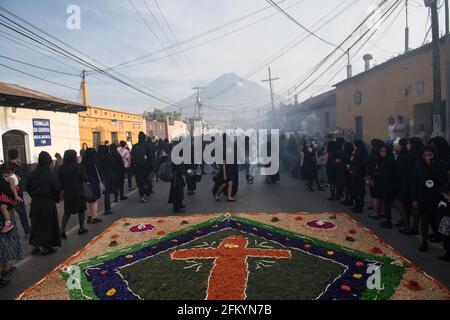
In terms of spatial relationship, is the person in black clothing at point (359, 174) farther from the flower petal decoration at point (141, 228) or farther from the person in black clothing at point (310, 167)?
the flower petal decoration at point (141, 228)

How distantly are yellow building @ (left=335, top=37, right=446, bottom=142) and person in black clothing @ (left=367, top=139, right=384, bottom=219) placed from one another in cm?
358

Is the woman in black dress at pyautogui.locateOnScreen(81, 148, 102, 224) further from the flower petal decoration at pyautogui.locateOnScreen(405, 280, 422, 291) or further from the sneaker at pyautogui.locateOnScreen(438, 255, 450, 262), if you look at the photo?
the sneaker at pyautogui.locateOnScreen(438, 255, 450, 262)

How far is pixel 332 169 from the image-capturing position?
10.1m

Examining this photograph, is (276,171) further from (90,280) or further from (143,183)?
(90,280)

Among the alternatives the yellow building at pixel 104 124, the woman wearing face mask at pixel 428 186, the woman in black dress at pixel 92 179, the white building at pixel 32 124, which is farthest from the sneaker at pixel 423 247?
the yellow building at pixel 104 124

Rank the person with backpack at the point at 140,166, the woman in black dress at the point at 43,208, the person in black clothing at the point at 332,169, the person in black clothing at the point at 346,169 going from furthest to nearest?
the person with backpack at the point at 140,166 → the person in black clothing at the point at 332,169 → the person in black clothing at the point at 346,169 → the woman in black dress at the point at 43,208

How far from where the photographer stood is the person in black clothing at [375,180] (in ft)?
24.9

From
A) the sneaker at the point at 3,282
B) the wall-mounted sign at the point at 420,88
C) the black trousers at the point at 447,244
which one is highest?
the wall-mounted sign at the point at 420,88

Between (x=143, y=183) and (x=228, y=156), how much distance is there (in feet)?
9.55

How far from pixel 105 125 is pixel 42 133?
33.1ft

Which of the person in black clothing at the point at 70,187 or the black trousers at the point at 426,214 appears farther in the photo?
the person in black clothing at the point at 70,187

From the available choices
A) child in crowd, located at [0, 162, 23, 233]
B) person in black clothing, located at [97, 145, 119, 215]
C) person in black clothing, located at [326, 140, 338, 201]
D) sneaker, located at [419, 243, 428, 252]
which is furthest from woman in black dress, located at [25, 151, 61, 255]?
person in black clothing, located at [326, 140, 338, 201]
